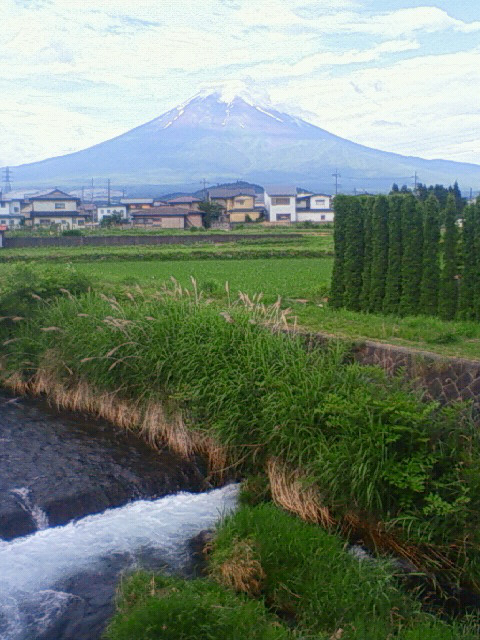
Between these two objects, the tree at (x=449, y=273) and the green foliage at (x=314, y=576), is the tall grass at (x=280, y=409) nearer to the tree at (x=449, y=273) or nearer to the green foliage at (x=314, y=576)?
the green foliage at (x=314, y=576)

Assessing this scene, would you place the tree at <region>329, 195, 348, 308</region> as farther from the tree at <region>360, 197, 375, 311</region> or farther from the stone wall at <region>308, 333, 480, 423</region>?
the stone wall at <region>308, 333, 480, 423</region>

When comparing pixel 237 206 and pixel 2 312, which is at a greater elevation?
pixel 237 206

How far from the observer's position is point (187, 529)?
26.1ft

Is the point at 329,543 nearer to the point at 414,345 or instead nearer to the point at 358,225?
the point at 414,345

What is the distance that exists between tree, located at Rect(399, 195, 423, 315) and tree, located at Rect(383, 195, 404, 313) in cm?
17

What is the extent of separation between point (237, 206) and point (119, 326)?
272 ft

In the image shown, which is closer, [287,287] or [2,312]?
[2,312]

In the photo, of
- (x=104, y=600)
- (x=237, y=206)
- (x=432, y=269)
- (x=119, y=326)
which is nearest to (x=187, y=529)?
(x=104, y=600)

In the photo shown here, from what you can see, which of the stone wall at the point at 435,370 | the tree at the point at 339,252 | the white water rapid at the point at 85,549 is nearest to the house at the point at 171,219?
the tree at the point at 339,252

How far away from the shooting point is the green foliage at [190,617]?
17.7 ft

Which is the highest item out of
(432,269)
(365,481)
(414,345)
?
(432,269)

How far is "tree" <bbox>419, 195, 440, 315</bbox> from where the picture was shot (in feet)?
43.6

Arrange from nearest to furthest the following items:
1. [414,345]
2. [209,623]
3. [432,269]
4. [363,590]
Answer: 1. [209,623]
2. [363,590]
3. [414,345]
4. [432,269]

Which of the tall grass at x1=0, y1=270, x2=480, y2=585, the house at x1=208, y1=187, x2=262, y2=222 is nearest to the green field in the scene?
the tall grass at x1=0, y1=270, x2=480, y2=585
